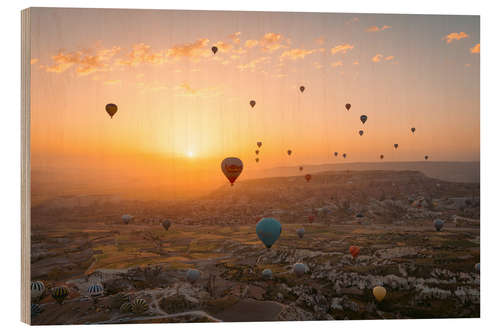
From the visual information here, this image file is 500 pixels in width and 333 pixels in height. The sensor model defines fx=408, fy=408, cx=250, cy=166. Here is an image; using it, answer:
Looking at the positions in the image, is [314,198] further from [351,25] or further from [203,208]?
[351,25]

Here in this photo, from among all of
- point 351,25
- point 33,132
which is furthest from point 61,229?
point 351,25

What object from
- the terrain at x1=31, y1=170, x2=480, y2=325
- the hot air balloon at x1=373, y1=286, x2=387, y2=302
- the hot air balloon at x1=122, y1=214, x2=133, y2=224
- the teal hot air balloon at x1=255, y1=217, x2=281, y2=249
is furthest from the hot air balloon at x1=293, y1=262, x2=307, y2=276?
the hot air balloon at x1=122, y1=214, x2=133, y2=224

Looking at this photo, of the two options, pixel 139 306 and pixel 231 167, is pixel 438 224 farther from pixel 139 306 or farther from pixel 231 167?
pixel 139 306

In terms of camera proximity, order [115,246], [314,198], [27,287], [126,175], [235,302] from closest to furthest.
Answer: [27,287] < [235,302] < [115,246] < [126,175] < [314,198]

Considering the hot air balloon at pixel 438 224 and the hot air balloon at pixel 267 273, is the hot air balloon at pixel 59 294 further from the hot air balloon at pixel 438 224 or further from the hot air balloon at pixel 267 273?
the hot air balloon at pixel 438 224

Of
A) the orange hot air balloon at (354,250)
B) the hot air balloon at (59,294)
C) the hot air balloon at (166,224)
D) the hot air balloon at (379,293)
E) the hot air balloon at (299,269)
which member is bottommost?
the hot air balloon at (379,293)

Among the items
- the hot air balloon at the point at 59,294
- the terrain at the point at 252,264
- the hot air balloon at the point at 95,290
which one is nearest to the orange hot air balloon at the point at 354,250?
the terrain at the point at 252,264

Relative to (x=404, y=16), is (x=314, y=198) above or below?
below
